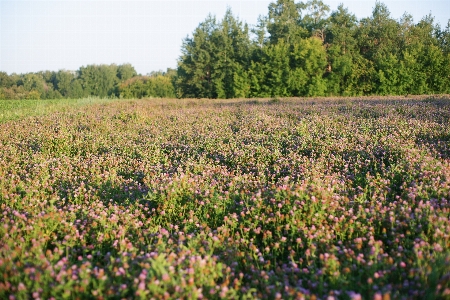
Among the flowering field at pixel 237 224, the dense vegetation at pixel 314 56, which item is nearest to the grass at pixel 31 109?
the flowering field at pixel 237 224

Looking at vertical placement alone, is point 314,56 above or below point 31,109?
above

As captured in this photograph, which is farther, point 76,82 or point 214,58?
point 76,82

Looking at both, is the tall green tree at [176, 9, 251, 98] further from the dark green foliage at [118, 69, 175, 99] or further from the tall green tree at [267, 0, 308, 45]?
the dark green foliage at [118, 69, 175, 99]

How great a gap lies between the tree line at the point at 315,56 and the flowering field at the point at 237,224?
37574mm

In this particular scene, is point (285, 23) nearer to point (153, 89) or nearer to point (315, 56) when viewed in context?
point (315, 56)

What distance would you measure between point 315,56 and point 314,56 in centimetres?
21

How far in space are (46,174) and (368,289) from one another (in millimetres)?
5397

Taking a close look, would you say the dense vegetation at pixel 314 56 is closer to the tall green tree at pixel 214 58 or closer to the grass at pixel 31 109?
the tall green tree at pixel 214 58

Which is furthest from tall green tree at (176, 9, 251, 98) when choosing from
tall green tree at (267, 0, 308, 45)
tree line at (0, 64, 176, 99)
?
tree line at (0, 64, 176, 99)

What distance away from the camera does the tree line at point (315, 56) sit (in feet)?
134

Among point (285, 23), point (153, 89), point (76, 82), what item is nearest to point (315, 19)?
point (285, 23)

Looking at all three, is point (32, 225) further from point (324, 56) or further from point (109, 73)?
point (109, 73)

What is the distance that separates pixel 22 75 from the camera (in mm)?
105500

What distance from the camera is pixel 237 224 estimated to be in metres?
3.88
